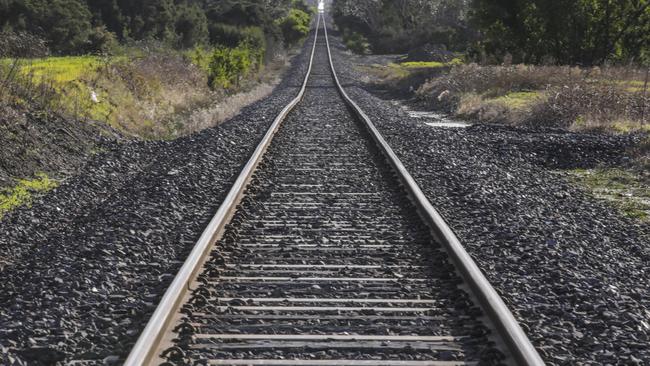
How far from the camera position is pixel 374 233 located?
6.75 metres

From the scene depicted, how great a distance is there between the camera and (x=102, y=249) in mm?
6008

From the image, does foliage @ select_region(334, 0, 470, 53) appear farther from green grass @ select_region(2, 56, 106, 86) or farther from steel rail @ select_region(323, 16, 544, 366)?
steel rail @ select_region(323, 16, 544, 366)

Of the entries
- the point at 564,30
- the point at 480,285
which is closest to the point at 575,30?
the point at 564,30

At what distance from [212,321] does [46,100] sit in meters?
8.62

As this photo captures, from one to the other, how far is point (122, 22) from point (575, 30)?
2265cm

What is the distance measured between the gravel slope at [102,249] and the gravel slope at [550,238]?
2.47 m

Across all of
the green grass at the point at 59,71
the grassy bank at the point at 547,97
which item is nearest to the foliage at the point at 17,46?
the green grass at the point at 59,71

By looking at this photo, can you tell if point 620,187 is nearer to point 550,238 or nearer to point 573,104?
point 550,238

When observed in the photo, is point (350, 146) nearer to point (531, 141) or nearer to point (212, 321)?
point (531, 141)

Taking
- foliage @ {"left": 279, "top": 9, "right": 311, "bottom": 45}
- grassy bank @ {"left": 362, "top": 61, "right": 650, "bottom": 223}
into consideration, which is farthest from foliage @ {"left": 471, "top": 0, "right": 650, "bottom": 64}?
foliage @ {"left": 279, "top": 9, "right": 311, "bottom": 45}

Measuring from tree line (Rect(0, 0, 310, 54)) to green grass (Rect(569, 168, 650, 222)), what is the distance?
466 inches

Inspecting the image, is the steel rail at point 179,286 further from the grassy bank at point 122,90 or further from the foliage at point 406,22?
the foliage at point 406,22

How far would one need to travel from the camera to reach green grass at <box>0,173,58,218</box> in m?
8.38

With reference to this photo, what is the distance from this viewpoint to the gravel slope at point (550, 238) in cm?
450
